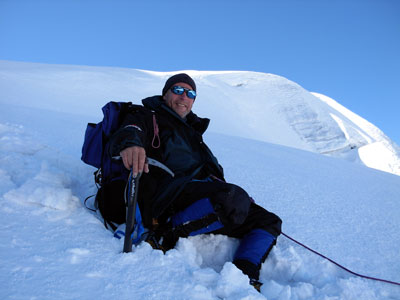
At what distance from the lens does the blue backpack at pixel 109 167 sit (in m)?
1.31

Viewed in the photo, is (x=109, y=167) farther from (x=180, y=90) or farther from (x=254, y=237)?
(x=254, y=237)

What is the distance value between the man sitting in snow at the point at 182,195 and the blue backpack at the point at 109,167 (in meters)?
0.05

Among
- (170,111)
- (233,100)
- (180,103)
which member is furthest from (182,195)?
(233,100)

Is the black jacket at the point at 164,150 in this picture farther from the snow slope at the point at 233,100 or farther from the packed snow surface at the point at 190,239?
the snow slope at the point at 233,100

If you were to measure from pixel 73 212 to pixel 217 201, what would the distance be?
2.12 feet

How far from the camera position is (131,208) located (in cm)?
108

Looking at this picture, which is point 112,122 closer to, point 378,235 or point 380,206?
point 378,235

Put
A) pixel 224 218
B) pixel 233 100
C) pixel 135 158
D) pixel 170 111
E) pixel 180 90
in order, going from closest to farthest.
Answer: pixel 135 158
pixel 224 218
pixel 170 111
pixel 180 90
pixel 233 100

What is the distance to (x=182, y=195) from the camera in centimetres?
137

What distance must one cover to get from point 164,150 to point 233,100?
1367cm

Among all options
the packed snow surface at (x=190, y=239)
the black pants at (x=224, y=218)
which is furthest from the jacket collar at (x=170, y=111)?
the packed snow surface at (x=190, y=239)

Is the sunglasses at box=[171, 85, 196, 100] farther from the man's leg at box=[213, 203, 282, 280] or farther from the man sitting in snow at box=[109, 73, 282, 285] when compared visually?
the man's leg at box=[213, 203, 282, 280]

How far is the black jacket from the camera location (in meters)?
1.29

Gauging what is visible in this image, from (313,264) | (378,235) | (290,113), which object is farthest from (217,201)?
(290,113)
